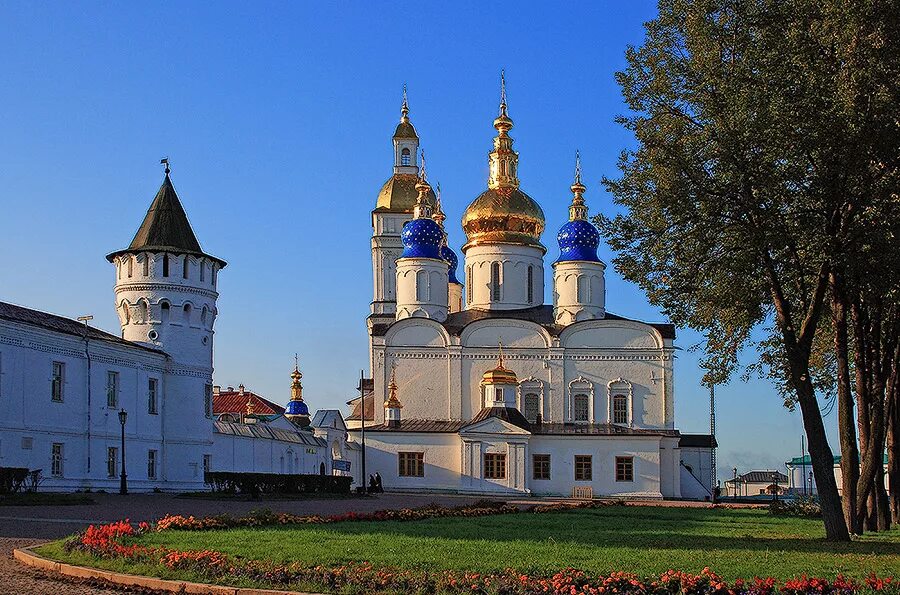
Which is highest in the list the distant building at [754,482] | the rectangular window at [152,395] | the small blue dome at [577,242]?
the small blue dome at [577,242]

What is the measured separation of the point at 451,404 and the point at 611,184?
34.8 m

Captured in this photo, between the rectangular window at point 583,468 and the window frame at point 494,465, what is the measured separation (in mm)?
3466

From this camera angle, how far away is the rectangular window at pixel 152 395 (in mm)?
39344

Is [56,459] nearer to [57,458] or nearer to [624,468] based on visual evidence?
[57,458]

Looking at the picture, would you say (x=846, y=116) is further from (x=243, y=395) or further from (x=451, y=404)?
(x=243, y=395)

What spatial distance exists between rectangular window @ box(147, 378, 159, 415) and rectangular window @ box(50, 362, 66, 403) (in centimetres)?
439

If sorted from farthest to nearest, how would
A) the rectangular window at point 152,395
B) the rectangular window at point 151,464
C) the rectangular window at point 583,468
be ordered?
the rectangular window at point 583,468, the rectangular window at point 152,395, the rectangular window at point 151,464

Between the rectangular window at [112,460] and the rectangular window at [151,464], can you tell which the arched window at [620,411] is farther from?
the rectangular window at [112,460]

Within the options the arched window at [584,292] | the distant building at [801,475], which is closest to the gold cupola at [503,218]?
the arched window at [584,292]

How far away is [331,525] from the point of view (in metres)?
18.7

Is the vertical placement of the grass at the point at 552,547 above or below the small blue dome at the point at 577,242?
below

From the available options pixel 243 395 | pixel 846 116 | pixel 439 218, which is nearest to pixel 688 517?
pixel 846 116

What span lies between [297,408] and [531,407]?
1014 inches

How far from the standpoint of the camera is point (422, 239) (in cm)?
5756
